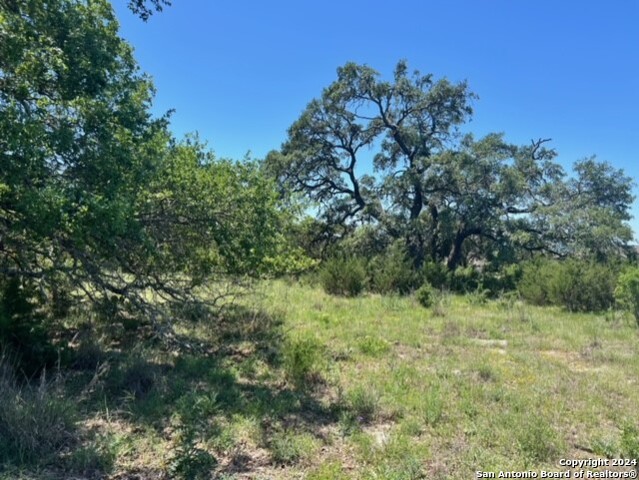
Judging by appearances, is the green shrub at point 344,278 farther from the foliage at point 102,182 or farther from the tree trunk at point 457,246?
the foliage at point 102,182

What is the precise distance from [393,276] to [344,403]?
9600 millimetres

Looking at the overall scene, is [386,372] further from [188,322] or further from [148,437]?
[188,322]

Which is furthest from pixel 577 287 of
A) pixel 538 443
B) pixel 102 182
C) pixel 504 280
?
pixel 102 182

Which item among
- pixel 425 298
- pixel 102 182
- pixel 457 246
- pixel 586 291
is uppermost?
pixel 457 246

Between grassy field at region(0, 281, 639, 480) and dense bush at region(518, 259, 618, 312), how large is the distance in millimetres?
3527

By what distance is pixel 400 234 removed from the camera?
16.9 metres

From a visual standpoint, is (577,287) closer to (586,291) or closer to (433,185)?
(586,291)

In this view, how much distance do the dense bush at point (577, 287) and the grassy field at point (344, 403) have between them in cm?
353

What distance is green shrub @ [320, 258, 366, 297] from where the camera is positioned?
1310cm

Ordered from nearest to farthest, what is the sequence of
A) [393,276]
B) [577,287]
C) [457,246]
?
[577,287] < [393,276] < [457,246]

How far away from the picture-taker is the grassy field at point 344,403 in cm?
328

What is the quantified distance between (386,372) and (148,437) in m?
2.89

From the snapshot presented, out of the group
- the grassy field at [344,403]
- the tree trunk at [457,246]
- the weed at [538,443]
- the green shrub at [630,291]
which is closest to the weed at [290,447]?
the grassy field at [344,403]

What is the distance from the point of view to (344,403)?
446 centimetres
